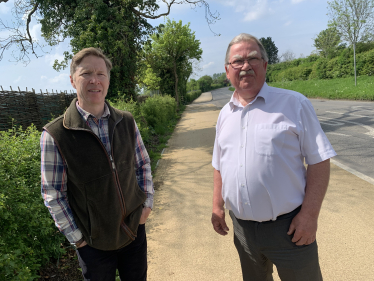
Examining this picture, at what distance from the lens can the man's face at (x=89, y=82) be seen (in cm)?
174

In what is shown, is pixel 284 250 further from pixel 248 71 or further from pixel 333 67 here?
pixel 333 67

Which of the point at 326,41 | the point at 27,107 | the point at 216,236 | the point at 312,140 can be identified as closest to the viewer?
the point at 312,140

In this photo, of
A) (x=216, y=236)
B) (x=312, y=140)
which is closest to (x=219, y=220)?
(x=312, y=140)

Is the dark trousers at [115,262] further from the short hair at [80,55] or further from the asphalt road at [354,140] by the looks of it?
the asphalt road at [354,140]

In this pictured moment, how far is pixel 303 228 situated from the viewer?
163cm

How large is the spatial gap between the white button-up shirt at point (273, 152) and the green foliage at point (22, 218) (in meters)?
1.73

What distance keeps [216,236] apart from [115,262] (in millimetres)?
2013

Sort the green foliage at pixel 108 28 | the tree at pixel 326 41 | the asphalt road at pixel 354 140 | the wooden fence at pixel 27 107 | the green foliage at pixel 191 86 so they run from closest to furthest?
1. the asphalt road at pixel 354 140
2. the wooden fence at pixel 27 107
3. the green foliage at pixel 108 28
4. the tree at pixel 326 41
5. the green foliage at pixel 191 86

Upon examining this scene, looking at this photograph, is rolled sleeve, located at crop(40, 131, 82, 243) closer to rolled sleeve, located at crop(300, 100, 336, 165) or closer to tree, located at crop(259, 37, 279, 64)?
rolled sleeve, located at crop(300, 100, 336, 165)

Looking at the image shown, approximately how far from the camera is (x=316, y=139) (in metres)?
1.62

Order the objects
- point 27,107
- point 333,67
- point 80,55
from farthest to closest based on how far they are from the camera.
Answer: point 333,67 < point 27,107 < point 80,55

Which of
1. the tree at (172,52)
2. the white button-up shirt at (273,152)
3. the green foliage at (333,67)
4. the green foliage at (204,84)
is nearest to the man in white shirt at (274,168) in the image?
the white button-up shirt at (273,152)

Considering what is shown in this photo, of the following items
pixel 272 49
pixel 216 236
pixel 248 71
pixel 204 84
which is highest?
pixel 272 49

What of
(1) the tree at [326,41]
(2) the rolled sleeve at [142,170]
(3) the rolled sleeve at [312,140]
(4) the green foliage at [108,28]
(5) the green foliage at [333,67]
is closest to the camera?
(3) the rolled sleeve at [312,140]
